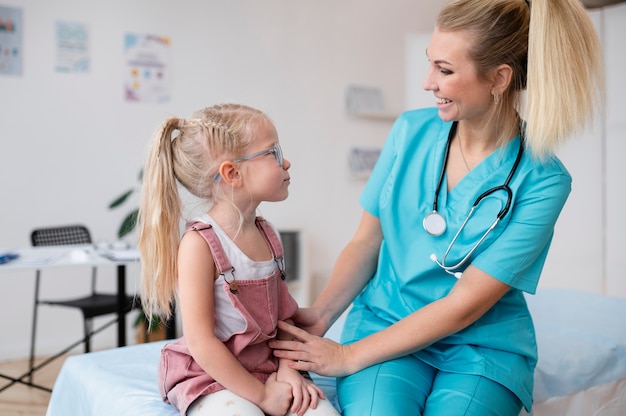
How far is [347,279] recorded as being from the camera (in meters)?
1.62

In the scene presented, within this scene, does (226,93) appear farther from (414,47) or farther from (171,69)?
(414,47)

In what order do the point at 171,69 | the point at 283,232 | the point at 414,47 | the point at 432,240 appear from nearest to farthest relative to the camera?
1. the point at 432,240
2. the point at 414,47
3. the point at 171,69
4. the point at 283,232

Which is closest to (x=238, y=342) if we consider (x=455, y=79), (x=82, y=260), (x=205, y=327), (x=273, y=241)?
(x=205, y=327)

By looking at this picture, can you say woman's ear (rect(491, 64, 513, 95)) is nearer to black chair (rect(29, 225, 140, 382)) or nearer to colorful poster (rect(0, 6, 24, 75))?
black chair (rect(29, 225, 140, 382))

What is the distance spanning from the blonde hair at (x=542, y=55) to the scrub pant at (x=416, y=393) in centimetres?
52

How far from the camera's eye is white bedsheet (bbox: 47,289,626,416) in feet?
4.67

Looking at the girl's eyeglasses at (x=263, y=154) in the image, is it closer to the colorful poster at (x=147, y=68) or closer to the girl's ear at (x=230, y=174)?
the girl's ear at (x=230, y=174)

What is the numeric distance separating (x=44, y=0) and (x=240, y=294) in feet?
11.0

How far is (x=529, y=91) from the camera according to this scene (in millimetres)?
1383

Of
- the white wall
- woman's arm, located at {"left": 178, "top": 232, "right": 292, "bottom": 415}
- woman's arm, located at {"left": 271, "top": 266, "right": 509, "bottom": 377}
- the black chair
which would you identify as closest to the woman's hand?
woman's arm, located at {"left": 271, "top": 266, "right": 509, "bottom": 377}

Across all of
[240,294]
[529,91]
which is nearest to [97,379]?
[240,294]

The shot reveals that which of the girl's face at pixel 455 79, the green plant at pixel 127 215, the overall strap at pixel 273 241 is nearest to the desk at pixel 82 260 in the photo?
the green plant at pixel 127 215

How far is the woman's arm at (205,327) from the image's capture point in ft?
3.90

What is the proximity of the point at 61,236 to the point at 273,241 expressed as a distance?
8.66 feet
